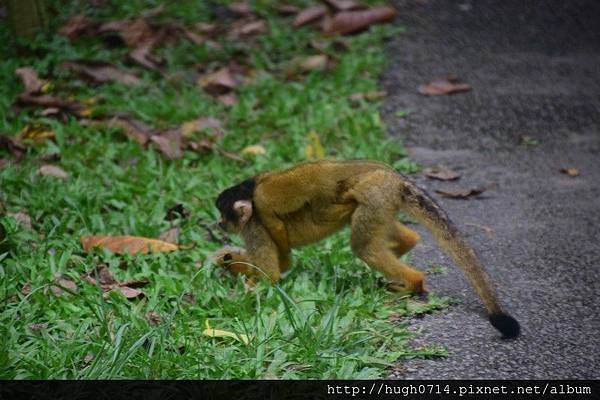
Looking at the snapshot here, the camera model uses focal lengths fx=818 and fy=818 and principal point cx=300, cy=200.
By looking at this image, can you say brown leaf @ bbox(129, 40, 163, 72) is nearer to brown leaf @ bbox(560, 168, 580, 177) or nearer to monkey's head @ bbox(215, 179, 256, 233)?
monkey's head @ bbox(215, 179, 256, 233)

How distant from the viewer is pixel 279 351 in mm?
4055

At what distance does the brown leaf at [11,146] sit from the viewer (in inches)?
267

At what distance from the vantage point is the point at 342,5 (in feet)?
32.9

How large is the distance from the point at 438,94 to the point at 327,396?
539cm

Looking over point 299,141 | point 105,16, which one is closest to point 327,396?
point 299,141

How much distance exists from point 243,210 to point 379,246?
3.07 ft

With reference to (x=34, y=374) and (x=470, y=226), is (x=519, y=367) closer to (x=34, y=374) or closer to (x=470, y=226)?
(x=470, y=226)

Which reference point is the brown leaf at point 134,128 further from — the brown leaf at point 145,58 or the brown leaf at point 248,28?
the brown leaf at point 248,28

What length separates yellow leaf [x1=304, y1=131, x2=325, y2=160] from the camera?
6.93 m

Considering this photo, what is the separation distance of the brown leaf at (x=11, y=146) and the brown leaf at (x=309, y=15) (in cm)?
416

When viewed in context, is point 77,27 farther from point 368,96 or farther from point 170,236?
point 170,236

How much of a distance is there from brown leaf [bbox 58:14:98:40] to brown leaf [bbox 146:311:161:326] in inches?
214

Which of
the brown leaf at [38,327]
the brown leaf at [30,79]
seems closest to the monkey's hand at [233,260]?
the brown leaf at [38,327]

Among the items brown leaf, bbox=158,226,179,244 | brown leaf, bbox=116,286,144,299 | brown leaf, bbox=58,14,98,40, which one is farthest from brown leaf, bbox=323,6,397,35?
brown leaf, bbox=116,286,144,299
